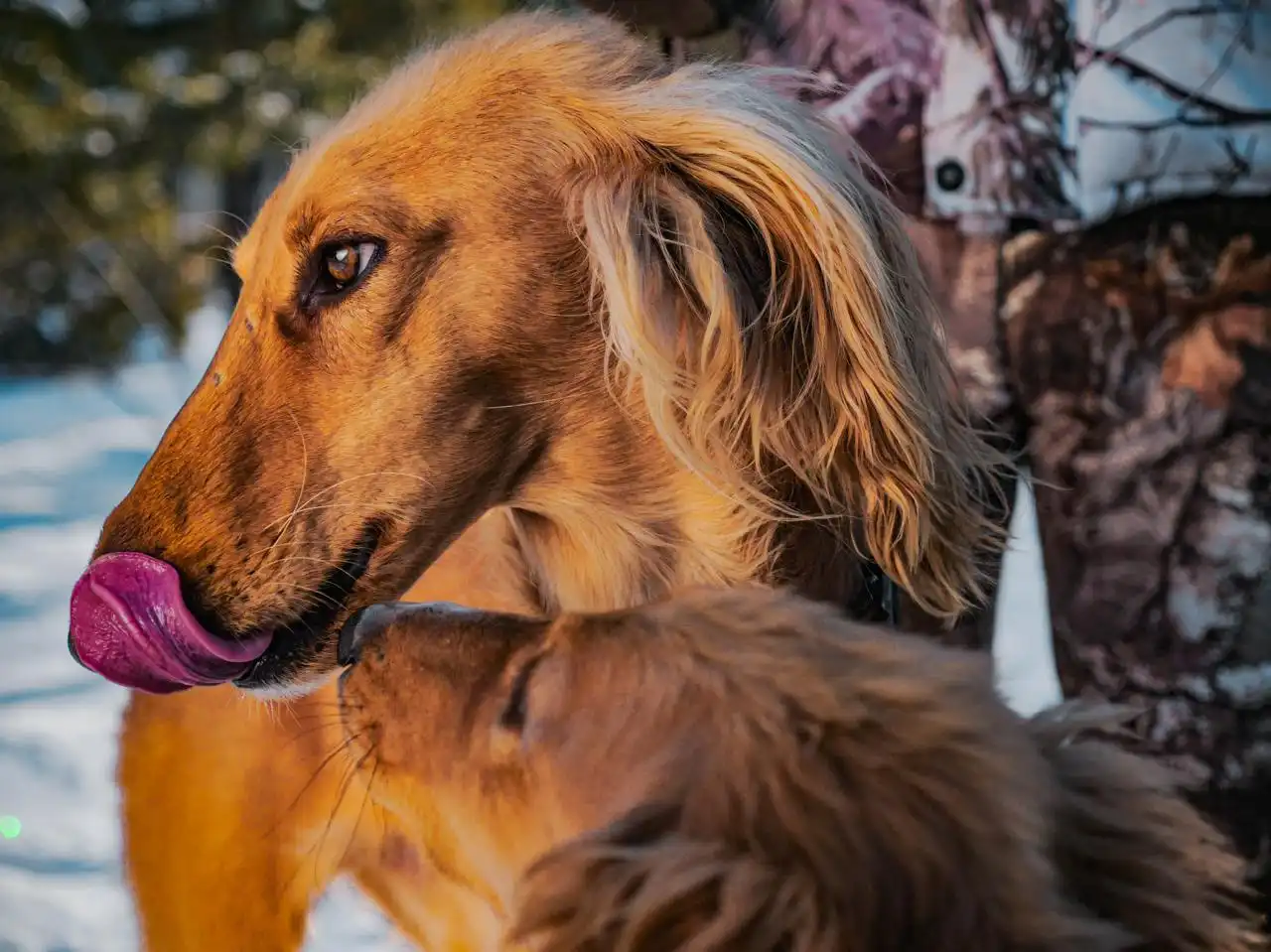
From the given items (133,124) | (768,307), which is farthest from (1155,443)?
(133,124)

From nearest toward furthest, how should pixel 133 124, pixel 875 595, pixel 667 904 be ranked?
pixel 667 904 → pixel 875 595 → pixel 133 124

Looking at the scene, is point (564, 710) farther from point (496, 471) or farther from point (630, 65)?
point (630, 65)

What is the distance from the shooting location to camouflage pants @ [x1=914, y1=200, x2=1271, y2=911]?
1430mm

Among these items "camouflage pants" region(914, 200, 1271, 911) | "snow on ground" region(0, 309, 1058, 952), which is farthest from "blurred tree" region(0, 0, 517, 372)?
"camouflage pants" region(914, 200, 1271, 911)

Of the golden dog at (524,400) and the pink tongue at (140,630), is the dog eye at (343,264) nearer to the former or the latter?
the golden dog at (524,400)

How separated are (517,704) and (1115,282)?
884 millimetres

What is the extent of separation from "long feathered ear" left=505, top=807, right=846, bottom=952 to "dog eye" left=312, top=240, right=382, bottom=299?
52 centimetres

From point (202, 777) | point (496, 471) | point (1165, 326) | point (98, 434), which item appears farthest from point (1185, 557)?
point (98, 434)

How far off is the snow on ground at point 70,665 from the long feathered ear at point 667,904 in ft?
1.14

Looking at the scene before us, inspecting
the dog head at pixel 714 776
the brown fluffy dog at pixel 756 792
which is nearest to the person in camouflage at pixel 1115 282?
the brown fluffy dog at pixel 756 792

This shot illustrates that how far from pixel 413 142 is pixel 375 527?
33 centimetres

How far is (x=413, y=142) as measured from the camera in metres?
1.12

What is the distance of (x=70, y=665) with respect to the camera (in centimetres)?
196

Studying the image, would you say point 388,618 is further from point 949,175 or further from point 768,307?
point 949,175
